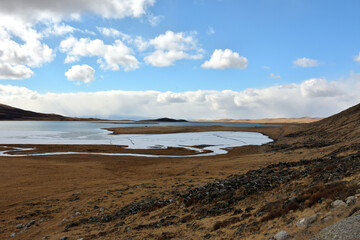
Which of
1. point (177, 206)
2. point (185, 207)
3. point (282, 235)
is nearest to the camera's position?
point (282, 235)

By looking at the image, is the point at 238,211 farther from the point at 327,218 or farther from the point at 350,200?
the point at 350,200

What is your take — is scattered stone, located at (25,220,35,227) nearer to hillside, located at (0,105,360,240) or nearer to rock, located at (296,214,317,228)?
hillside, located at (0,105,360,240)

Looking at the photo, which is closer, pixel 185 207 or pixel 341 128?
pixel 185 207

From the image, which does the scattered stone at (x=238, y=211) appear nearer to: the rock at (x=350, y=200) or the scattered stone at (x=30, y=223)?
the rock at (x=350, y=200)

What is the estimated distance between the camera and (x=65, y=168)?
29.6 meters

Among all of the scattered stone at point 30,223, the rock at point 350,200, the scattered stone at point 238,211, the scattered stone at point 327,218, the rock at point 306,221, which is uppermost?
the rock at point 350,200

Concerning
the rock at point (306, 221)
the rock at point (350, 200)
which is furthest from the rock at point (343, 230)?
the rock at point (350, 200)

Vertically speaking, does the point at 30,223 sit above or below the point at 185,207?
below

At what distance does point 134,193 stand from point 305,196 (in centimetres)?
1256

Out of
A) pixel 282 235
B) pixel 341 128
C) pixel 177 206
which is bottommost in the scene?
pixel 177 206

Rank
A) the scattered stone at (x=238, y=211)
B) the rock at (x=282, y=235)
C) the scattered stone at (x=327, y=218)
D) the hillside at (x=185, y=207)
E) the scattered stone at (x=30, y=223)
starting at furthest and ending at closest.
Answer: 1. the scattered stone at (x=30, y=223)
2. the scattered stone at (x=238, y=211)
3. the hillside at (x=185, y=207)
4. the scattered stone at (x=327, y=218)
5. the rock at (x=282, y=235)

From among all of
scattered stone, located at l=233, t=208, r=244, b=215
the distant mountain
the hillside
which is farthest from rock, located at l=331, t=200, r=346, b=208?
the distant mountain

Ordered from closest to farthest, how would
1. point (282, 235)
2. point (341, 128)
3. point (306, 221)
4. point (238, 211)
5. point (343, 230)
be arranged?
point (343, 230) < point (282, 235) < point (306, 221) < point (238, 211) < point (341, 128)

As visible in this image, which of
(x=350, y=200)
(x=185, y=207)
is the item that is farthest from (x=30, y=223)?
(x=350, y=200)
